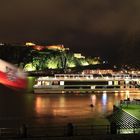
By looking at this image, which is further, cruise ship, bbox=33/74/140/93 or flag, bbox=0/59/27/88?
cruise ship, bbox=33/74/140/93

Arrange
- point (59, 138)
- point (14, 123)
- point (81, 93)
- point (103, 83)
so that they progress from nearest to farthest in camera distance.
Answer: point (59, 138), point (14, 123), point (81, 93), point (103, 83)

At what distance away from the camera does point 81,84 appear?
62344 millimetres

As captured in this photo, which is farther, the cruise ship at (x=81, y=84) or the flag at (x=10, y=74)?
the cruise ship at (x=81, y=84)

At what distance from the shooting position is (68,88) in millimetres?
61219

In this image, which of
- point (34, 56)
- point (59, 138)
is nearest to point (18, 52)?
point (34, 56)

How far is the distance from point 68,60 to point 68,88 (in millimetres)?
79155

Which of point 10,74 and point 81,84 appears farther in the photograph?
point 81,84

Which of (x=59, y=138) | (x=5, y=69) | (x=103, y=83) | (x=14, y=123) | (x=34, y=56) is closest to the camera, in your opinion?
(x=5, y=69)

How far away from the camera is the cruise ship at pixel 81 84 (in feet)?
197

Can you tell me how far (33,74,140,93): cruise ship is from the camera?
197 ft

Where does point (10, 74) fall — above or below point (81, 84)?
below

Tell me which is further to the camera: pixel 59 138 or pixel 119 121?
pixel 119 121

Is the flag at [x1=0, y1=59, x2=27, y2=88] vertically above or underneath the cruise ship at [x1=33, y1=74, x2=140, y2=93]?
underneath

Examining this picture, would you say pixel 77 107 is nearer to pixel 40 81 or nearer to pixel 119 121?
pixel 119 121
